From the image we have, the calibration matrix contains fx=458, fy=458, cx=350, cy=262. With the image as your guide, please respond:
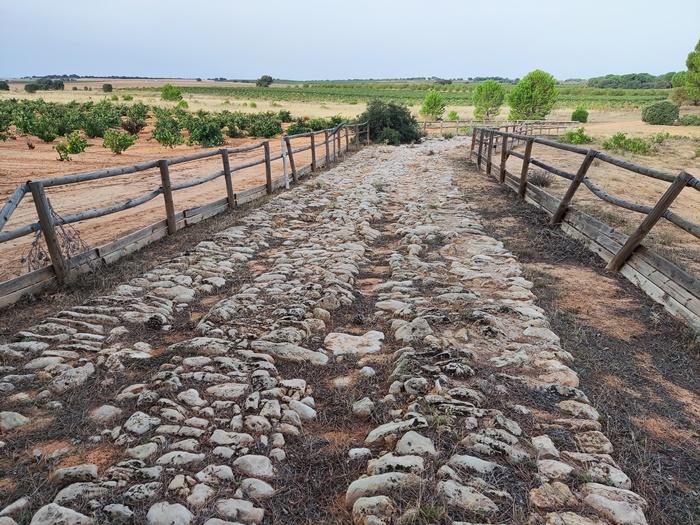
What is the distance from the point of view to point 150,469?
7.93 ft

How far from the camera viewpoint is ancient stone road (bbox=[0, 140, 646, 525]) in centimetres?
223

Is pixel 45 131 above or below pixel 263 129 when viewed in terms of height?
above

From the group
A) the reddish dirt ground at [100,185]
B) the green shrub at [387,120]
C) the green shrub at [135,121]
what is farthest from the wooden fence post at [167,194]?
the green shrub at [135,121]

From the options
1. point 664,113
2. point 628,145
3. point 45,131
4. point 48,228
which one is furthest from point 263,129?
point 664,113

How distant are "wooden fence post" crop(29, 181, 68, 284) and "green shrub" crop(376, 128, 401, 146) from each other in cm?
2047

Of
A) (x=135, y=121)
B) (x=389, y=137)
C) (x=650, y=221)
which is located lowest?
(x=389, y=137)

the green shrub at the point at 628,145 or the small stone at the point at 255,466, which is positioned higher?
the small stone at the point at 255,466

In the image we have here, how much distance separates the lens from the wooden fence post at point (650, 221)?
15.2 feet

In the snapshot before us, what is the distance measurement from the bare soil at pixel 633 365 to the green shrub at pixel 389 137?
18.4 meters

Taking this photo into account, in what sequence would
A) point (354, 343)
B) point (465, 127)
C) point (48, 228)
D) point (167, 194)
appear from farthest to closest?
point (465, 127), point (167, 194), point (48, 228), point (354, 343)

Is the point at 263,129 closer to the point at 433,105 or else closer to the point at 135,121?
the point at 135,121

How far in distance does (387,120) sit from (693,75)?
39405 mm

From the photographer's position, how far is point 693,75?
149 feet

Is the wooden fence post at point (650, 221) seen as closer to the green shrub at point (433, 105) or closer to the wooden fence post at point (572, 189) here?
the wooden fence post at point (572, 189)
